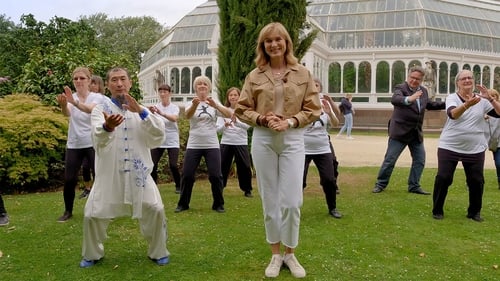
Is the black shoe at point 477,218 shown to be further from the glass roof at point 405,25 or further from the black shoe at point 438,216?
the glass roof at point 405,25

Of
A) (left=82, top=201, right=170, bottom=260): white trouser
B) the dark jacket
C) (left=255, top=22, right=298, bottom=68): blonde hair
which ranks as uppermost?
(left=255, top=22, right=298, bottom=68): blonde hair

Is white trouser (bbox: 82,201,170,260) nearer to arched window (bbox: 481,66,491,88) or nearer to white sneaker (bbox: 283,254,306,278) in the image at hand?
white sneaker (bbox: 283,254,306,278)

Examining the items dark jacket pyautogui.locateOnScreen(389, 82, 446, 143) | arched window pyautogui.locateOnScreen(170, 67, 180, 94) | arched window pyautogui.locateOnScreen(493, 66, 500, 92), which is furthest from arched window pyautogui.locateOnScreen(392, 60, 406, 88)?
dark jacket pyautogui.locateOnScreen(389, 82, 446, 143)

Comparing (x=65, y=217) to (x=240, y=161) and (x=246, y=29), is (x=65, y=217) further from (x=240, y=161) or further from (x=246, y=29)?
(x=246, y=29)

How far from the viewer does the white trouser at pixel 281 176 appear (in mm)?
4031

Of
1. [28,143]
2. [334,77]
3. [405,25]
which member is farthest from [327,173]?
[405,25]

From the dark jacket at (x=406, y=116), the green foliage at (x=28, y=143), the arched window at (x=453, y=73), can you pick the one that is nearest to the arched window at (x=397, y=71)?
the arched window at (x=453, y=73)

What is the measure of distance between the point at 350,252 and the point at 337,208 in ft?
7.14

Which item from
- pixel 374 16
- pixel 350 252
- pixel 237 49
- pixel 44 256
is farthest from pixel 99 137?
pixel 374 16

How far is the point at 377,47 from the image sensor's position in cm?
2908

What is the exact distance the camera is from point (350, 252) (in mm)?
4828

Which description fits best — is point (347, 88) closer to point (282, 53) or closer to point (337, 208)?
point (337, 208)

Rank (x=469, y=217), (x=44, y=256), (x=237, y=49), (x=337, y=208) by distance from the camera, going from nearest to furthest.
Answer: (x=44, y=256) < (x=469, y=217) < (x=337, y=208) < (x=237, y=49)

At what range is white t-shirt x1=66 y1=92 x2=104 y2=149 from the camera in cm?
609
